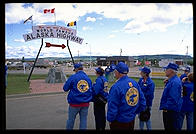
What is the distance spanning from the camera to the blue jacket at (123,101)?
9.29 feet

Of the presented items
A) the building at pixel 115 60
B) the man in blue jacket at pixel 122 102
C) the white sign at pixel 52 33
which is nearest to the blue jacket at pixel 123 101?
the man in blue jacket at pixel 122 102

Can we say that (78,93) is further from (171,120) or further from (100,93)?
(171,120)

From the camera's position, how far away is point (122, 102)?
286cm

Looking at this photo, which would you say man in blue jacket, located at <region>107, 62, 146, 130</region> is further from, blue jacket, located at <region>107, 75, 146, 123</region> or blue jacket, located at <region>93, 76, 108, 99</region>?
blue jacket, located at <region>93, 76, 108, 99</region>

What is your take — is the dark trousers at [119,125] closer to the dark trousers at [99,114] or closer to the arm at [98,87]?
the arm at [98,87]

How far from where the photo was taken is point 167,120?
347cm

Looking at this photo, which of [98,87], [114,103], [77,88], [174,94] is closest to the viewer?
[114,103]

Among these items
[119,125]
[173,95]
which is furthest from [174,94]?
[119,125]

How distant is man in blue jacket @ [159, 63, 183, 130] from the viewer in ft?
10.8

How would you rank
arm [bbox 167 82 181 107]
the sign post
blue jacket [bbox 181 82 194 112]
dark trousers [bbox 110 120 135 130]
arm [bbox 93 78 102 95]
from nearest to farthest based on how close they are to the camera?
dark trousers [bbox 110 120 135 130] → arm [bbox 167 82 181 107] → blue jacket [bbox 181 82 194 112] → arm [bbox 93 78 102 95] → the sign post

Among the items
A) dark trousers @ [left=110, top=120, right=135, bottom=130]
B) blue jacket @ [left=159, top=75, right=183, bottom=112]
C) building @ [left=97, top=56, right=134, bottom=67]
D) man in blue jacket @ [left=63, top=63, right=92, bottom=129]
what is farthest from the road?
building @ [left=97, top=56, right=134, bottom=67]

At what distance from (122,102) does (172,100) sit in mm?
1117

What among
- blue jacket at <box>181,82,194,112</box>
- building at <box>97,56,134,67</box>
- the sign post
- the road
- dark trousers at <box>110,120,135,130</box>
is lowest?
the road

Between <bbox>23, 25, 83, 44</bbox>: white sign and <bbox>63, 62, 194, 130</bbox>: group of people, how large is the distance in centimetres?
1316
